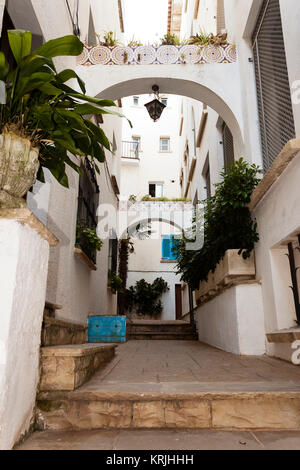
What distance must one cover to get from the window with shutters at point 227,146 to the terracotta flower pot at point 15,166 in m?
5.37

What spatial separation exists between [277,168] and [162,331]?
252 inches

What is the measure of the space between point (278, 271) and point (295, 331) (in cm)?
75

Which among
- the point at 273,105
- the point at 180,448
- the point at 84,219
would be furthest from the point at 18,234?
the point at 84,219

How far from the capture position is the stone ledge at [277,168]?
296cm

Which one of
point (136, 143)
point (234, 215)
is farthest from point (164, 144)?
point (234, 215)

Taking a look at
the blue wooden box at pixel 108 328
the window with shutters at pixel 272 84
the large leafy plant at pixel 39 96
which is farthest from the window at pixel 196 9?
the large leafy plant at pixel 39 96

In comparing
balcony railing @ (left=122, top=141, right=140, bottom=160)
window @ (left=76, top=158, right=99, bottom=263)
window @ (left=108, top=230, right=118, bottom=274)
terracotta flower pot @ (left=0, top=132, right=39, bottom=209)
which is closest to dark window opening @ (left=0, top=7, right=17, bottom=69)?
window @ (left=76, top=158, right=99, bottom=263)

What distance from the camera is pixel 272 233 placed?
Answer: 374cm

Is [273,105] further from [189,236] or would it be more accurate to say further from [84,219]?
[84,219]

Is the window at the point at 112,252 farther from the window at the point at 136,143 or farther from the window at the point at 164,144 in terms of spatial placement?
the window at the point at 164,144

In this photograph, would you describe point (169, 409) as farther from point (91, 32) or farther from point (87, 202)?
point (91, 32)

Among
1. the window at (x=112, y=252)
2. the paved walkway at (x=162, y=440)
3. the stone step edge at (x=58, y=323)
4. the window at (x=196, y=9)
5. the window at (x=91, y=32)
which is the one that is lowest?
the paved walkway at (x=162, y=440)

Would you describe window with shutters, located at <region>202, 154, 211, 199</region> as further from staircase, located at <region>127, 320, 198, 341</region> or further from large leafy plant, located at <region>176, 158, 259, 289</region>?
large leafy plant, located at <region>176, 158, 259, 289</region>

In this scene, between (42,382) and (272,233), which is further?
(272,233)
